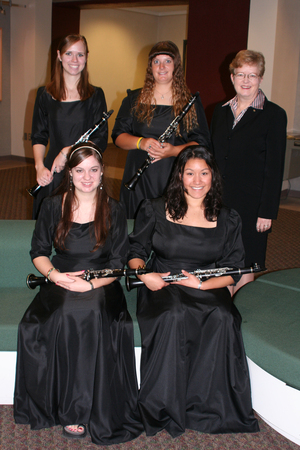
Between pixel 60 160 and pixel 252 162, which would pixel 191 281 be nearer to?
pixel 252 162

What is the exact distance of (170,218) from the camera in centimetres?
205

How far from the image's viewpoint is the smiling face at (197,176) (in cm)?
198

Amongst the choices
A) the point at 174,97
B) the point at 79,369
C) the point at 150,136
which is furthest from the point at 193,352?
the point at 174,97

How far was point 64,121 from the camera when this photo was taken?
2443 mm

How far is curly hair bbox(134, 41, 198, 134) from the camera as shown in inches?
91.4

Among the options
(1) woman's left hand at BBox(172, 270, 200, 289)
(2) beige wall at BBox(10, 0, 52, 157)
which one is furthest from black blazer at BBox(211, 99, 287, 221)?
(2) beige wall at BBox(10, 0, 52, 157)

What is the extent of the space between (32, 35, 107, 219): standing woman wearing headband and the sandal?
1.23 m

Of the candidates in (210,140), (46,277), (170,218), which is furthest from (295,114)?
(46,277)

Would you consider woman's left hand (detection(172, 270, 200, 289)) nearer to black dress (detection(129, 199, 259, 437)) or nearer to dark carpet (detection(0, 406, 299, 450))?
black dress (detection(129, 199, 259, 437))

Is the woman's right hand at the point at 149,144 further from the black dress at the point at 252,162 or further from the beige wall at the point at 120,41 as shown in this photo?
the beige wall at the point at 120,41

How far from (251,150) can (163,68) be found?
609mm

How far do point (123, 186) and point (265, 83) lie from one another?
3.43 meters

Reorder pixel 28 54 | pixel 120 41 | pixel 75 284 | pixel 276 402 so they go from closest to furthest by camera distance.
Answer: pixel 276 402, pixel 75 284, pixel 28 54, pixel 120 41

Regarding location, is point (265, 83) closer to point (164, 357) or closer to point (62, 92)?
point (62, 92)
